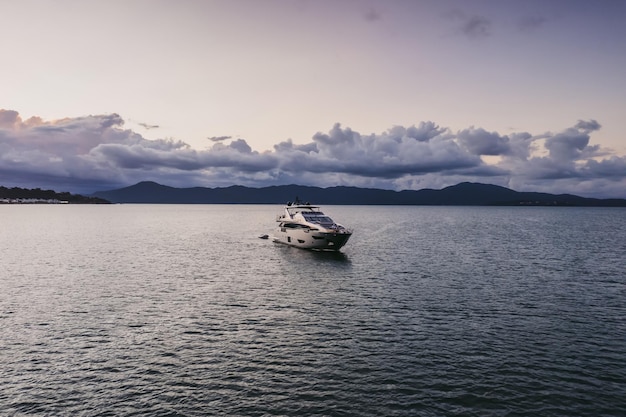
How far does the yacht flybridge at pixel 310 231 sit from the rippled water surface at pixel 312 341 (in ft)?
63.8

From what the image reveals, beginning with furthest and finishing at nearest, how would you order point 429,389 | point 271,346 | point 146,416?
1. point 271,346
2. point 429,389
3. point 146,416

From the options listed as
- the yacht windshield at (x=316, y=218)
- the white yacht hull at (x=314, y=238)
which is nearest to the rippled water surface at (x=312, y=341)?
the white yacht hull at (x=314, y=238)

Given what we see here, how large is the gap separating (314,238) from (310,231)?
1920mm

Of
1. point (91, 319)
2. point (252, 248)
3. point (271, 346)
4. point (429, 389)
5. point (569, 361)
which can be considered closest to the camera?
point (429, 389)

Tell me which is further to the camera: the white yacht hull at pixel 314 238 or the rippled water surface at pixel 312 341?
the white yacht hull at pixel 314 238

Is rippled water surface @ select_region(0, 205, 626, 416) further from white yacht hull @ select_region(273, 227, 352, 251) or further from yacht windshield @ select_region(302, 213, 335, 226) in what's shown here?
yacht windshield @ select_region(302, 213, 335, 226)

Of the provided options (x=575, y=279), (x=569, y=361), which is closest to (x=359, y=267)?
(x=575, y=279)

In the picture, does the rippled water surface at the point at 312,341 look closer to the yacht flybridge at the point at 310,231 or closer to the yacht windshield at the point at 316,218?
the yacht flybridge at the point at 310,231

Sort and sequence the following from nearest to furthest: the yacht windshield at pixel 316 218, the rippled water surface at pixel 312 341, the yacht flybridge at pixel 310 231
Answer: the rippled water surface at pixel 312 341
the yacht flybridge at pixel 310 231
the yacht windshield at pixel 316 218

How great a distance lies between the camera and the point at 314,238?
8950 cm

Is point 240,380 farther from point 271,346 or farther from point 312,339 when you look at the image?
point 312,339

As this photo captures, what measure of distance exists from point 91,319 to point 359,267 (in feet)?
146

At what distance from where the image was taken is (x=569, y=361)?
2919 cm

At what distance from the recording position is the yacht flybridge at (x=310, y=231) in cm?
8662
